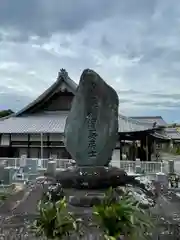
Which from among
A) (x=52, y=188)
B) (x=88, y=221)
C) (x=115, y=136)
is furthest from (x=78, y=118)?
(x=88, y=221)

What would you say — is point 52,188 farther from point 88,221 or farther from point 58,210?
point 58,210

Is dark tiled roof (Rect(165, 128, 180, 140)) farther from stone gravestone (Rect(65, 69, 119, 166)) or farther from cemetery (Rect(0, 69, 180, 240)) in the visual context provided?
stone gravestone (Rect(65, 69, 119, 166))

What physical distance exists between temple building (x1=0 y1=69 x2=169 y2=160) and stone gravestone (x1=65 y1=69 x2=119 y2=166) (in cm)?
1306

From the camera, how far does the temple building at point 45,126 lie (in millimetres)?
21781

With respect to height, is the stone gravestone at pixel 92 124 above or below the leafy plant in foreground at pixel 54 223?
above

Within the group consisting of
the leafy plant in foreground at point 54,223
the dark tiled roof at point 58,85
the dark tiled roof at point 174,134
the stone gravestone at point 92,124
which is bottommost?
the leafy plant in foreground at point 54,223

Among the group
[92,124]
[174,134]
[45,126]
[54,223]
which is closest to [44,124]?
[45,126]

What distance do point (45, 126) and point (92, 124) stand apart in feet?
47.1

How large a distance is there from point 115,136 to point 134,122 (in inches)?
532

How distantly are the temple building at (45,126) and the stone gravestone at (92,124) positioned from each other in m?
13.1

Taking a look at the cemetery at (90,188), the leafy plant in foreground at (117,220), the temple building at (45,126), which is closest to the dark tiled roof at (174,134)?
the temple building at (45,126)

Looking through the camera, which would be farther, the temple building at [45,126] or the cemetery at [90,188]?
the temple building at [45,126]

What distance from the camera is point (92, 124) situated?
805cm

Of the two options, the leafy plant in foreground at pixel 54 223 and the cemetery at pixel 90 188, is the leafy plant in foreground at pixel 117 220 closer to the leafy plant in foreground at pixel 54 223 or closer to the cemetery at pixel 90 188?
the cemetery at pixel 90 188
